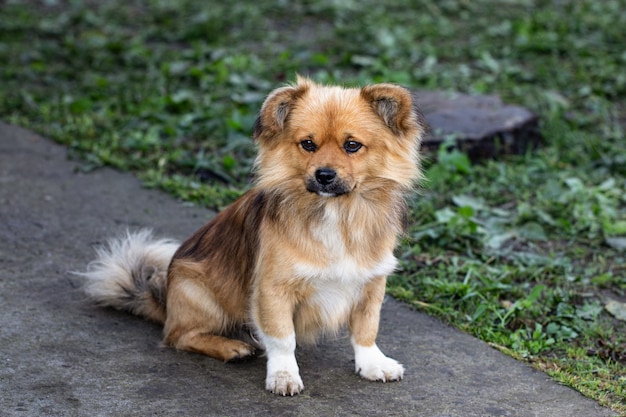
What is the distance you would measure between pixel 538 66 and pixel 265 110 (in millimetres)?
6107

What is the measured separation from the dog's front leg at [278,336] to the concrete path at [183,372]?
7 cm

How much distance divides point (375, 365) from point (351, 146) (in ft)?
3.38

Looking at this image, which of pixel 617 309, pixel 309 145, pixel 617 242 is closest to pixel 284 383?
pixel 309 145

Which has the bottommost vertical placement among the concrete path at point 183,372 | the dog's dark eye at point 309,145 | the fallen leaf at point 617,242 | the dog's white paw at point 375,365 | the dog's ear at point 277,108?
the concrete path at point 183,372

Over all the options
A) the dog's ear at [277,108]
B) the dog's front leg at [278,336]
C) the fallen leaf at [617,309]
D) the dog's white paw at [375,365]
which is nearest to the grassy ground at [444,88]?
the fallen leaf at [617,309]

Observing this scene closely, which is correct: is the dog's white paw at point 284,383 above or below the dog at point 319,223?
below

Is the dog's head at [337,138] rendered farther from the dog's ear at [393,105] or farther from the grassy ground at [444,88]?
the grassy ground at [444,88]

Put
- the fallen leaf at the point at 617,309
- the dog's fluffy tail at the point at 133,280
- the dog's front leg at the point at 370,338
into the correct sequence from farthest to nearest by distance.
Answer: the fallen leaf at the point at 617,309
the dog's fluffy tail at the point at 133,280
the dog's front leg at the point at 370,338

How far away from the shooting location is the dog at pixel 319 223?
391cm

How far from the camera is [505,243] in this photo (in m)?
6.02

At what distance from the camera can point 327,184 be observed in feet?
12.6

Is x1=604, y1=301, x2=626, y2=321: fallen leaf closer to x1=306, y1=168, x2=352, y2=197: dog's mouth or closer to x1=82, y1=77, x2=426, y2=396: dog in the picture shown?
x1=82, y1=77, x2=426, y2=396: dog

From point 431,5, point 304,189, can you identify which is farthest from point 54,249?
point 431,5

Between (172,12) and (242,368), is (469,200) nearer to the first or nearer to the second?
(242,368)
